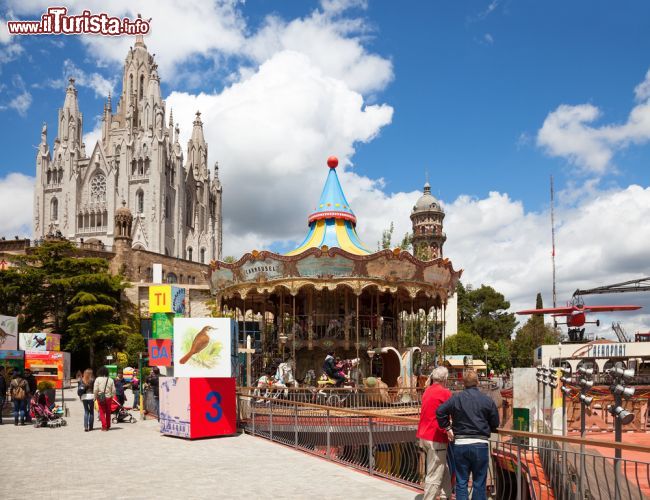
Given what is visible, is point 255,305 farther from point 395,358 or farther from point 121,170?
point 121,170

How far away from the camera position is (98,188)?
86750 mm

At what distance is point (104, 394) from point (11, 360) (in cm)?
793

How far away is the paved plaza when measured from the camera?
835cm

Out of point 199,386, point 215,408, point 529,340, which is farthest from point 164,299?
point 529,340

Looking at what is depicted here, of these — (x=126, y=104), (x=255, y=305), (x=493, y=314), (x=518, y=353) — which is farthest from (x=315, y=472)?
(x=126, y=104)

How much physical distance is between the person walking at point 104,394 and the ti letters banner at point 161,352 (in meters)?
1.85

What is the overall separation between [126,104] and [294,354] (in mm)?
79722

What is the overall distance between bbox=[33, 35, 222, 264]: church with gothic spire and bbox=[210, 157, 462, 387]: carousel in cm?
6056

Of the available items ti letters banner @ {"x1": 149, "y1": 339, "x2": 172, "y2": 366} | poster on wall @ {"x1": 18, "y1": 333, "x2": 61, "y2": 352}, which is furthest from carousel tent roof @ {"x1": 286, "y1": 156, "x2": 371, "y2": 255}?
poster on wall @ {"x1": 18, "y1": 333, "x2": 61, "y2": 352}

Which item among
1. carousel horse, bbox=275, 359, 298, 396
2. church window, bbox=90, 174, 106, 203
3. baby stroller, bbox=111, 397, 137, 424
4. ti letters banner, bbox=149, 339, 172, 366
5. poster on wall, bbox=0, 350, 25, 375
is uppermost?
church window, bbox=90, 174, 106, 203

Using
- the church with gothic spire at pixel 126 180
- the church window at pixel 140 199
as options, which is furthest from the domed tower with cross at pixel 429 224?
the church window at pixel 140 199

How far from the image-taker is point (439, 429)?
7.60m

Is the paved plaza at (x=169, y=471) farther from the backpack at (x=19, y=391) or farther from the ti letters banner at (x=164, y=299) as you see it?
the ti letters banner at (x=164, y=299)

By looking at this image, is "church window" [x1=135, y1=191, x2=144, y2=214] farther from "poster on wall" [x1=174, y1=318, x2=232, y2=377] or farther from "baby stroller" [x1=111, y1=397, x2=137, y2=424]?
"poster on wall" [x1=174, y1=318, x2=232, y2=377]
